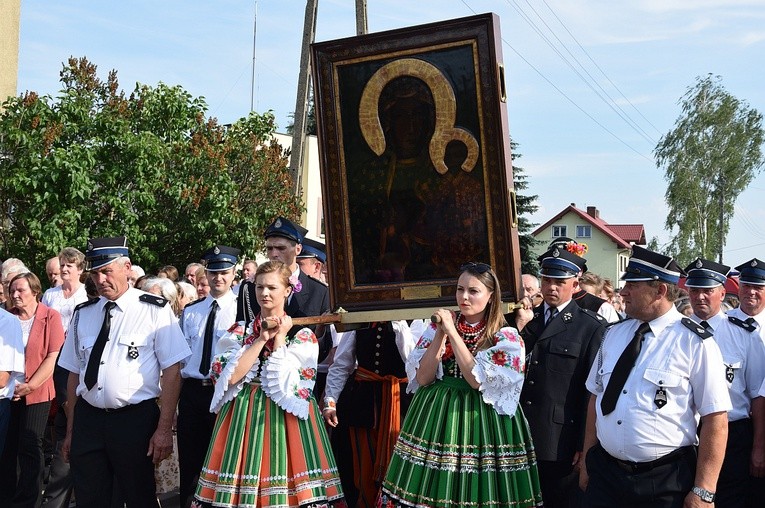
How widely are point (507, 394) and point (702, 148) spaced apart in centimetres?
4113

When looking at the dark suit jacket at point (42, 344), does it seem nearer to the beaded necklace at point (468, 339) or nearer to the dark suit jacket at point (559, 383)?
the beaded necklace at point (468, 339)

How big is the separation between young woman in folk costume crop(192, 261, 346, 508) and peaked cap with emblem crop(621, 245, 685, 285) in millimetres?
2023

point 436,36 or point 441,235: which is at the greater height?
point 436,36

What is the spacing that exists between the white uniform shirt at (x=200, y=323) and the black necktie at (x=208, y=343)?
2cm

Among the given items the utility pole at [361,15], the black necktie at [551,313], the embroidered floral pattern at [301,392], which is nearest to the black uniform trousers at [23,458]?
the embroidered floral pattern at [301,392]

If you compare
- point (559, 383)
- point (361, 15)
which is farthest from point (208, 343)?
point (361, 15)

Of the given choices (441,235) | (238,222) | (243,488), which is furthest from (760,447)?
(238,222)

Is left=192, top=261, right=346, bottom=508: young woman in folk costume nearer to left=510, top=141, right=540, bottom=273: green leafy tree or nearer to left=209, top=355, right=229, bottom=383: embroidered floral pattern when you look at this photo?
left=209, top=355, right=229, bottom=383: embroidered floral pattern

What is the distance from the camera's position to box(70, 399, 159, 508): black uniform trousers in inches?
248

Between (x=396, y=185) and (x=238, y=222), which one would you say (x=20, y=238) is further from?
(x=396, y=185)

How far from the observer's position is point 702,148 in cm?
Answer: 4400

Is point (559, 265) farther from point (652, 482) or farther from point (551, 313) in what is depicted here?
point (652, 482)

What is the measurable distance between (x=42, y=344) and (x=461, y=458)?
4.07 m

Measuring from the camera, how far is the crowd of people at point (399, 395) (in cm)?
508
